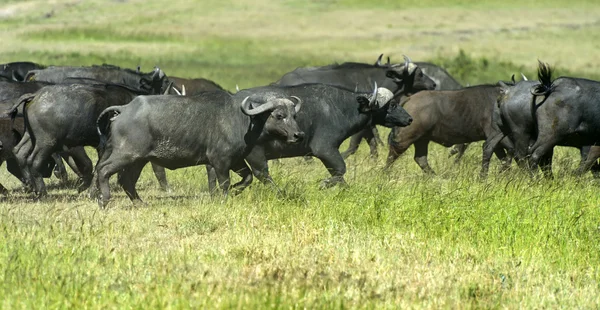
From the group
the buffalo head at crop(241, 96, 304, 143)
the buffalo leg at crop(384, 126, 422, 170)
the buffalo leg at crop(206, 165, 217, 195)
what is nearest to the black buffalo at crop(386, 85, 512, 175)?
the buffalo leg at crop(384, 126, 422, 170)

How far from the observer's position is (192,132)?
11.7 meters

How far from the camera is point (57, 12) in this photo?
89.8 metres

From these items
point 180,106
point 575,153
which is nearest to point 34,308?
point 180,106

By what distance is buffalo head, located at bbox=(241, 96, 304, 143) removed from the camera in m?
12.0

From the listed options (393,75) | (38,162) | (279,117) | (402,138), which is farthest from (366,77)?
(38,162)

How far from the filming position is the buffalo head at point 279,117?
473 inches

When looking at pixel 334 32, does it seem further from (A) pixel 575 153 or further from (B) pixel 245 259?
(B) pixel 245 259

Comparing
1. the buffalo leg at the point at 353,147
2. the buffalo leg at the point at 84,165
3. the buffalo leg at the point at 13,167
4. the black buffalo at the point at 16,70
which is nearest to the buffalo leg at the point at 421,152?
the buffalo leg at the point at 353,147

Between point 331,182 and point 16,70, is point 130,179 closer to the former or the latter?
point 331,182

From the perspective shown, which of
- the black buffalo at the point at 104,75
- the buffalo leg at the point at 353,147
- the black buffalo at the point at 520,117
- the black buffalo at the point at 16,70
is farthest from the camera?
the black buffalo at the point at 16,70

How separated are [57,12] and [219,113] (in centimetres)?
8142

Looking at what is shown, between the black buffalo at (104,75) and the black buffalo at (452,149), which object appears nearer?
the black buffalo at (452,149)

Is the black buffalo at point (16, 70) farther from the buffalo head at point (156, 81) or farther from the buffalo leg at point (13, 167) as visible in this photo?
the buffalo leg at point (13, 167)

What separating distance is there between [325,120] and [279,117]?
1.27 m
